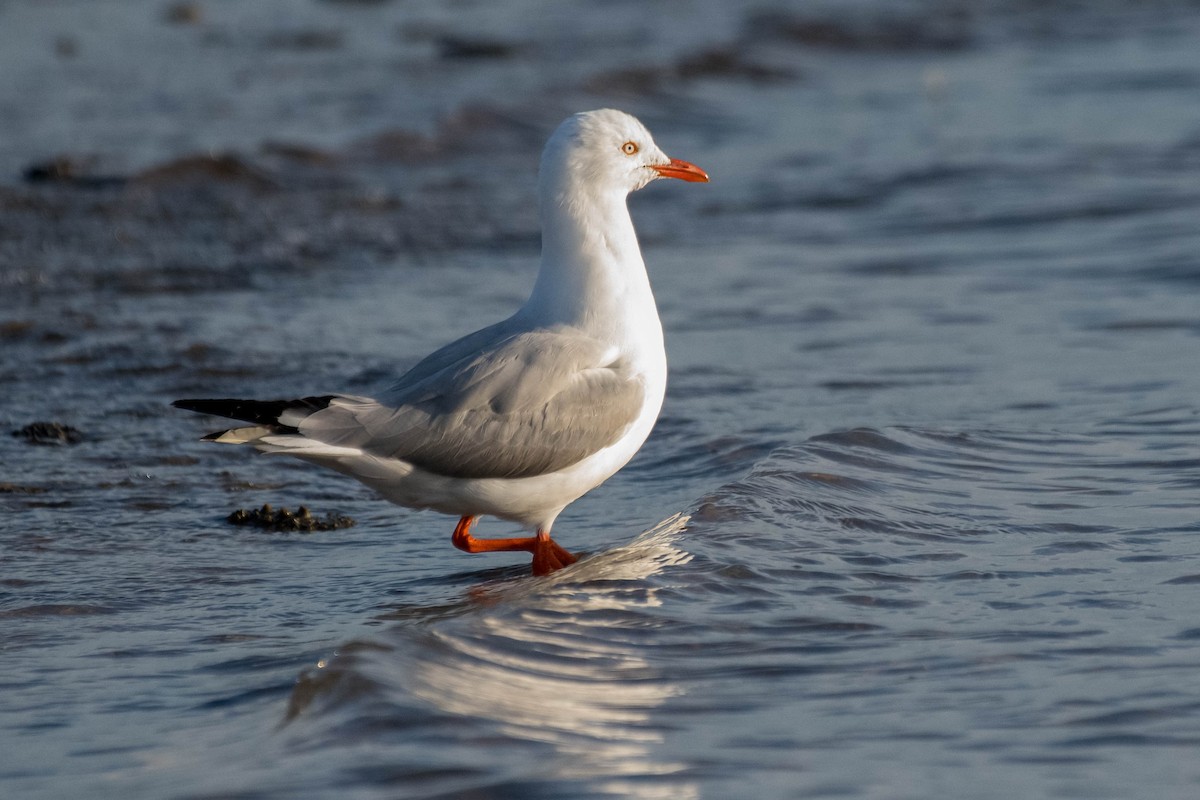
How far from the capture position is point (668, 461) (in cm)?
721

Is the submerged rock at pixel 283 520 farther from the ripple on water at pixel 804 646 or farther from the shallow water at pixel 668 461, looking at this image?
the ripple on water at pixel 804 646

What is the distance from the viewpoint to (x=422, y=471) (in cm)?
543

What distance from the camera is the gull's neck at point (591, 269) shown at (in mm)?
5672

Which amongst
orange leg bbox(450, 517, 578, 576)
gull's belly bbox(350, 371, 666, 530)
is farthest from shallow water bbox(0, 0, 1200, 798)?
gull's belly bbox(350, 371, 666, 530)

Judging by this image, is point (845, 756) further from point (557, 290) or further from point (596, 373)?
point (557, 290)

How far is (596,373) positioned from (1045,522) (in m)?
1.71

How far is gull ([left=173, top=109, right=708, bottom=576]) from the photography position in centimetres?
534

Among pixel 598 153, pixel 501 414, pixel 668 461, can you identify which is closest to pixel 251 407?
pixel 501 414

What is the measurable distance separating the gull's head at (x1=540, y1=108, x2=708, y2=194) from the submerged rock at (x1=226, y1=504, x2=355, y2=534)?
1570mm

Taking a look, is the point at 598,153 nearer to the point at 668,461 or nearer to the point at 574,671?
the point at 668,461

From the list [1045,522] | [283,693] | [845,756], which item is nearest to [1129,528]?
[1045,522]

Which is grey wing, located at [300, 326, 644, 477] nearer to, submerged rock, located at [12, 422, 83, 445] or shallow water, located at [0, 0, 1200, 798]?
shallow water, located at [0, 0, 1200, 798]

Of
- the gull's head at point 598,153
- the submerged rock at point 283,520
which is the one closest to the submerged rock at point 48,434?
the submerged rock at point 283,520

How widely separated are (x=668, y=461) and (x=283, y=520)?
5.59 ft
